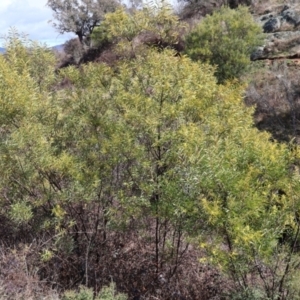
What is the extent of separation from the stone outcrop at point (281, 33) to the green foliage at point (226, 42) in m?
1.77

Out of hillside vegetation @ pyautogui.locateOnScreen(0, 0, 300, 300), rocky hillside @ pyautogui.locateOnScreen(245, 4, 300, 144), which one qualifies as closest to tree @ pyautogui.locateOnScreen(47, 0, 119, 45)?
rocky hillside @ pyautogui.locateOnScreen(245, 4, 300, 144)

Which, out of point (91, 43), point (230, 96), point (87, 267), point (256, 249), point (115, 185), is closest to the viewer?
point (256, 249)

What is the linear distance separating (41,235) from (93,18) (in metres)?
25.1

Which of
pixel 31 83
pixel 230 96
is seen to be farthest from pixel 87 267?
pixel 230 96

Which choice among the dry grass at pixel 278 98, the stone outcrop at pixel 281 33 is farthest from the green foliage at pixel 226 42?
the stone outcrop at pixel 281 33

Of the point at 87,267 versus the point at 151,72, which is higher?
the point at 151,72

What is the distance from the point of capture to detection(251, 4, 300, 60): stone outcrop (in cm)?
2108

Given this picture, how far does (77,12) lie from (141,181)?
26620 mm

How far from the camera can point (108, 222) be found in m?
8.03

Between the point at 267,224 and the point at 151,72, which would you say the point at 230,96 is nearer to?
the point at 151,72

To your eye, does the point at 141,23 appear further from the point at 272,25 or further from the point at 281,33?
the point at 272,25

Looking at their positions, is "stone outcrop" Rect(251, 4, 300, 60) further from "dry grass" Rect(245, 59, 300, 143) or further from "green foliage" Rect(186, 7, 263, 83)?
"green foliage" Rect(186, 7, 263, 83)

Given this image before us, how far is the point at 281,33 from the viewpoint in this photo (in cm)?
2194

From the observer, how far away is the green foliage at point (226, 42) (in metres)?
18.5
